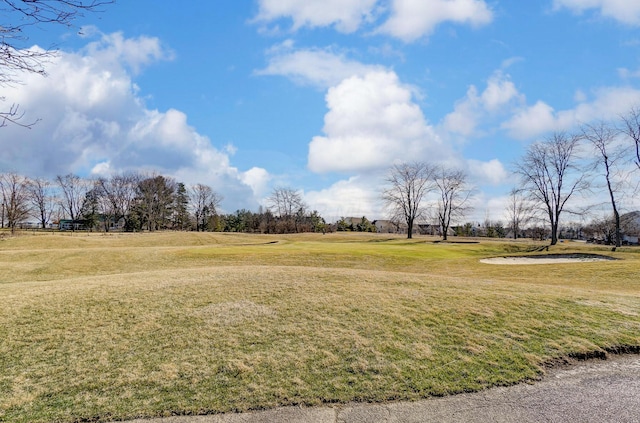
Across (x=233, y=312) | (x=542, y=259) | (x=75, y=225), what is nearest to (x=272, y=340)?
(x=233, y=312)

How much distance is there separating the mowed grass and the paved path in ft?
0.72

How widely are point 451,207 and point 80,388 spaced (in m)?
53.0

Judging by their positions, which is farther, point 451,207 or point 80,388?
point 451,207

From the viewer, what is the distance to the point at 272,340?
6.72m

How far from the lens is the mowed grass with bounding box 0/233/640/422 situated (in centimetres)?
497

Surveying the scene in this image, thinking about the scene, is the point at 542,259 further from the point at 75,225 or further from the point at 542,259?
the point at 75,225

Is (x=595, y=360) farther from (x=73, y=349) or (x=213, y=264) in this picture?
(x=213, y=264)

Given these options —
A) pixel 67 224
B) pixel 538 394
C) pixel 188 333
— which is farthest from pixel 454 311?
pixel 67 224

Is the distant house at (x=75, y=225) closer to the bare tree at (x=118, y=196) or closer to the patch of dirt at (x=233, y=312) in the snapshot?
the bare tree at (x=118, y=196)

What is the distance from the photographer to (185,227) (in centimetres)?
8688

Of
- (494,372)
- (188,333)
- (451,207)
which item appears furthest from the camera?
(451,207)

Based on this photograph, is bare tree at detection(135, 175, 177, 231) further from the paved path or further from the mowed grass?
the paved path

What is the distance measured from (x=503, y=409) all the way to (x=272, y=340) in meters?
3.90

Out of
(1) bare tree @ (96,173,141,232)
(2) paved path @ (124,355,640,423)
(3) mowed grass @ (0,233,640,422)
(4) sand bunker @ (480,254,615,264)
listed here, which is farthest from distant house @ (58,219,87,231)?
(2) paved path @ (124,355,640,423)
